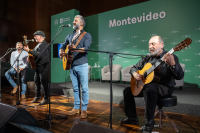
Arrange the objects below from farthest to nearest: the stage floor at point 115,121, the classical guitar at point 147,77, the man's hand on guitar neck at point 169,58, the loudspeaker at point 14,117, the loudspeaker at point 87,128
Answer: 1. the stage floor at point 115,121
2. the classical guitar at point 147,77
3. the man's hand on guitar neck at point 169,58
4. the loudspeaker at point 14,117
5. the loudspeaker at point 87,128

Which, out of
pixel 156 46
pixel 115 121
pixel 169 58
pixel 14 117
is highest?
pixel 156 46

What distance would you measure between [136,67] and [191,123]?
108cm

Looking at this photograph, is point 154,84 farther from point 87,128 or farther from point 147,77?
point 87,128

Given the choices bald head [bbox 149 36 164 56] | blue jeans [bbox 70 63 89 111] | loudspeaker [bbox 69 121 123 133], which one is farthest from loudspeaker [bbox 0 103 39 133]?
bald head [bbox 149 36 164 56]

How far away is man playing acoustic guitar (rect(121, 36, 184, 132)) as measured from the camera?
1591 millimetres

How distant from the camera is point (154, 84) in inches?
67.2

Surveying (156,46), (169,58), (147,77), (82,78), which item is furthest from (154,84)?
(82,78)

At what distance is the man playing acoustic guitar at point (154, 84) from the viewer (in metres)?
1.59

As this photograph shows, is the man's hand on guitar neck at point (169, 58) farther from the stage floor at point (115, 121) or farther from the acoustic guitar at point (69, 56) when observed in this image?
the acoustic guitar at point (69, 56)

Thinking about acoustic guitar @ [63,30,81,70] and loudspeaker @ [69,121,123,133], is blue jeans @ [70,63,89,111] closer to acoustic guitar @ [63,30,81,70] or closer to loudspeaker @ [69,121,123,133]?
acoustic guitar @ [63,30,81,70]

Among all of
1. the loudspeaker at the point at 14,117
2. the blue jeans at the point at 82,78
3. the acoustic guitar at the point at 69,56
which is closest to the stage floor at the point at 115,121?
the blue jeans at the point at 82,78

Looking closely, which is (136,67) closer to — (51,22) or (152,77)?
(152,77)

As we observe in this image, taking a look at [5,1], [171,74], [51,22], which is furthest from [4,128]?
[5,1]

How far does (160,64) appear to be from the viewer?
1639 millimetres
